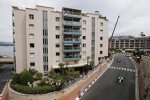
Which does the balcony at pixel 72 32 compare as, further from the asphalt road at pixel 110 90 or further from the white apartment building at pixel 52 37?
the asphalt road at pixel 110 90

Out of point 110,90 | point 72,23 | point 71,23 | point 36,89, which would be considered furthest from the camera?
point 72,23

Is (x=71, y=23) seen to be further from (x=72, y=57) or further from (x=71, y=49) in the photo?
(x=72, y=57)

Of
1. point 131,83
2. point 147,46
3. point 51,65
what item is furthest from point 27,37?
point 147,46

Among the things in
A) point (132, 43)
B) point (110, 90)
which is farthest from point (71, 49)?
point (132, 43)

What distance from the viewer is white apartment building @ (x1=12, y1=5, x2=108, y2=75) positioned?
46531 millimetres

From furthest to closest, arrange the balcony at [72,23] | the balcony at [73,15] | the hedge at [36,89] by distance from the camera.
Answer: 1. the balcony at [72,23]
2. the balcony at [73,15]
3. the hedge at [36,89]

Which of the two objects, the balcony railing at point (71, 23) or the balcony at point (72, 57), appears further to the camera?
the balcony at point (72, 57)

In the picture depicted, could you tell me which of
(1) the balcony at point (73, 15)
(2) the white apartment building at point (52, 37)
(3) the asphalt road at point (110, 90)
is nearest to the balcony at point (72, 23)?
(2) the white apartment building at point (52, 37)

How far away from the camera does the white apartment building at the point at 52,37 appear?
153 ft

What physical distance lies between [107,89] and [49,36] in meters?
23.6

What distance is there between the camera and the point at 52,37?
49969 mm

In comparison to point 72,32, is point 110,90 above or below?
below

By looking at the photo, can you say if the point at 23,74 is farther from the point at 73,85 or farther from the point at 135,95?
the point at 135,95

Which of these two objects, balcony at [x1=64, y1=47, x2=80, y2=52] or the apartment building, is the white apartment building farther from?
the apartment building
